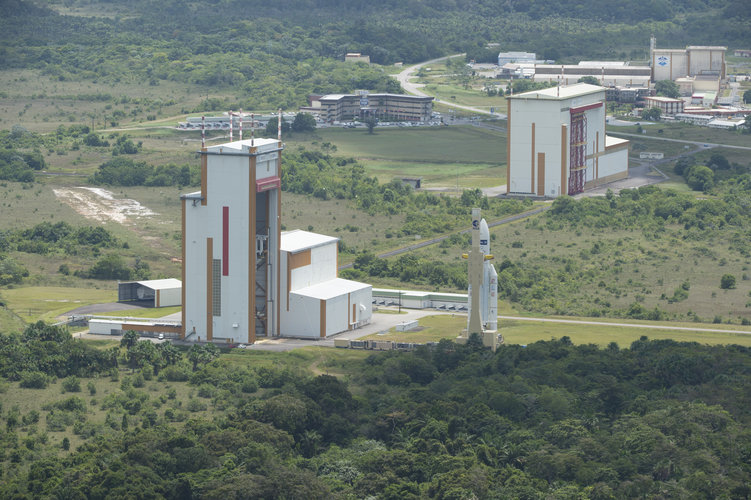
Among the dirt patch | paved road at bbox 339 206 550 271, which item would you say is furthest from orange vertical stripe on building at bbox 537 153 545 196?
the dirt patch

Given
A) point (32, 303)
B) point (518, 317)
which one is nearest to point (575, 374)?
point (518, 317)

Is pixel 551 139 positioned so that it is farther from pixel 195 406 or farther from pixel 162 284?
pixel 195 406

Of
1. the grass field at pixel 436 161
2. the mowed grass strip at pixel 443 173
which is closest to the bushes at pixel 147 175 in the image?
the mowed grass strip at pixel 443 173

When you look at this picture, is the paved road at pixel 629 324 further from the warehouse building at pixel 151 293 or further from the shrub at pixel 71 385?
the shrub at pixel 71 385

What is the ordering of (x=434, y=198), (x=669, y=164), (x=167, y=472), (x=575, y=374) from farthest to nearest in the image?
(x=669, y=164) < (x=434, y=198) < (x=575, y=374) < (x=167, y=472)

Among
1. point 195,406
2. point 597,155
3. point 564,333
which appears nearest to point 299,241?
point 564,333

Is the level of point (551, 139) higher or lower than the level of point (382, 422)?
higher

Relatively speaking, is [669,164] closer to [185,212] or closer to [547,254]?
[547,254]
